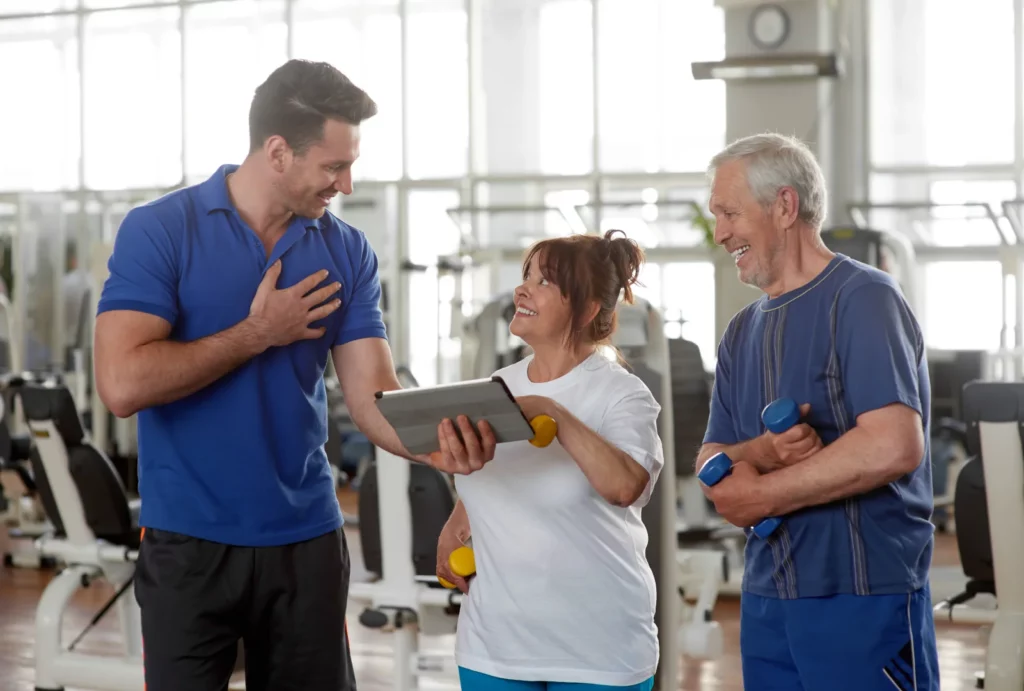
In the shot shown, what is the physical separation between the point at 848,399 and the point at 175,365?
3.17 feet

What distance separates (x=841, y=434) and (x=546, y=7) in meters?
8.19

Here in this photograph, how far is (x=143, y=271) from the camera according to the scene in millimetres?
1801

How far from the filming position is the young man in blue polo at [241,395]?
1800 millimetres

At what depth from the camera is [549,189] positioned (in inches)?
373

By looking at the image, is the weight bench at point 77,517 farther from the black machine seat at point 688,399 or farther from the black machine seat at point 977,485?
the black machine seat at point 977,485

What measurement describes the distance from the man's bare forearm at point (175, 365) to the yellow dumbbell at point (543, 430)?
0.45m

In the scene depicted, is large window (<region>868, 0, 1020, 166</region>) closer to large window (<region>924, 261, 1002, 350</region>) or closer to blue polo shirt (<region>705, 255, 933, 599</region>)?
large window (<region>924, 261, 1002, 350</region>)

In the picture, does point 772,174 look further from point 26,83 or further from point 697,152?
point 26,83

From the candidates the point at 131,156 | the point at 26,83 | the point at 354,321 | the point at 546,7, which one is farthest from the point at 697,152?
the point at 354,321

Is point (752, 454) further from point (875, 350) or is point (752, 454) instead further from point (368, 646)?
point (368, 646)

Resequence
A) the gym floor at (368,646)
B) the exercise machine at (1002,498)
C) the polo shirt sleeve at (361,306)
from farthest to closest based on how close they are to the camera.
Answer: the gym floor at (368,646)
the exercise machine at (1002,498)
the polo shirt sleeve at (361,306)

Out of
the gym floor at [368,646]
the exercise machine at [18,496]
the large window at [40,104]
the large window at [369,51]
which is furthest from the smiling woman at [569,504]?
the large window at [40,104]

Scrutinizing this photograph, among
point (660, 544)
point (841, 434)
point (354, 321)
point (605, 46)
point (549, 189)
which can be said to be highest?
point (605, 46)

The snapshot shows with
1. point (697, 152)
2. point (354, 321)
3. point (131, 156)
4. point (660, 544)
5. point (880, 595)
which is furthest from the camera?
point (131, 156)
